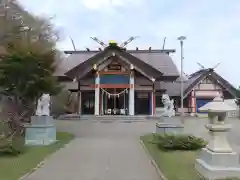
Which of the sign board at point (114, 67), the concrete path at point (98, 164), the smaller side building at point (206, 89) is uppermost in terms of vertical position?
the sign board at point (114, 67)

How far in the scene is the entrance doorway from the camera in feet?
105

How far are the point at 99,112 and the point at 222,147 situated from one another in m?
23.7

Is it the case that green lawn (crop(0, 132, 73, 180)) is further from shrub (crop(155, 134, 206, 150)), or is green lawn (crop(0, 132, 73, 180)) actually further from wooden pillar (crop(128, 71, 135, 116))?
wooden pillar (crop(128, 71, 135, 116))

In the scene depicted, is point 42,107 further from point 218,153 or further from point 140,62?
point 140,62

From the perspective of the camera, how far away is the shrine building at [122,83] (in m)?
31.4

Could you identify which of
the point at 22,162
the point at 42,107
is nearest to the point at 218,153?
the point at 22,162

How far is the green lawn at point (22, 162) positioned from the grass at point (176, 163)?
3.72 meters

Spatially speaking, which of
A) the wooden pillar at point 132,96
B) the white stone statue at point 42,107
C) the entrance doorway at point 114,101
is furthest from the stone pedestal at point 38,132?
the entrance doorway at point 114,101

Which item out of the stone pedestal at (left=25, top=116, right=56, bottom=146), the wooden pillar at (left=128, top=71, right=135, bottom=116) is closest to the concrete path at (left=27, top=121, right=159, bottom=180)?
the stone pedestal at (left=25, top=116, right=56, bottom=146)

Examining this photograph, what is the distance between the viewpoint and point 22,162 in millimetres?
10000

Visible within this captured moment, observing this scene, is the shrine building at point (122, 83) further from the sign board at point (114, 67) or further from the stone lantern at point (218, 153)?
the stone lantern at point (218, 153)

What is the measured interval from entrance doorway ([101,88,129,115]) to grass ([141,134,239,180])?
62.1ft

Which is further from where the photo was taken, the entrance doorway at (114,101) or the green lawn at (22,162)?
the entrance doorway at (114,101)

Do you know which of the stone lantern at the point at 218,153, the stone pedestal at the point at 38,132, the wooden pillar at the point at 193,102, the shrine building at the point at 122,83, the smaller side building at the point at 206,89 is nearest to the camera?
the stone lantern at the point at 218,153
